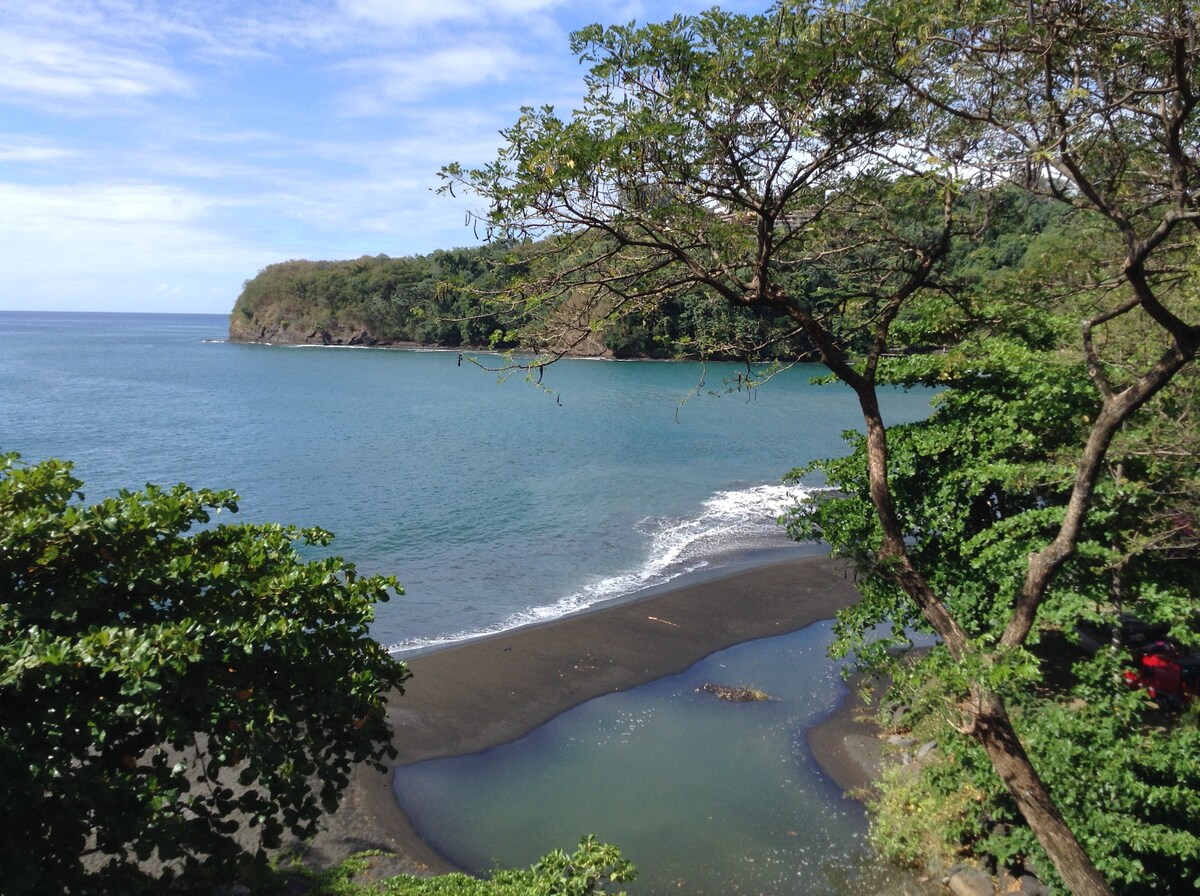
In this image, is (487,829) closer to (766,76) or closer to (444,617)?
(444,617)

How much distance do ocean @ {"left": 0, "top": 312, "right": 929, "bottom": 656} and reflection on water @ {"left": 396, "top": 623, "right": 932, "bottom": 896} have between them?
4.58 meters

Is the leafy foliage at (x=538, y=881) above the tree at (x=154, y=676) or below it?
below

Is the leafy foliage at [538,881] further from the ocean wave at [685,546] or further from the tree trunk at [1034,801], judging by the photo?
the ocean wave at [685,546]

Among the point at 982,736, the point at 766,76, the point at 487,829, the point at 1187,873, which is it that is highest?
the point at 766,76

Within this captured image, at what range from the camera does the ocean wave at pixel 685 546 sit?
1792 centimetres

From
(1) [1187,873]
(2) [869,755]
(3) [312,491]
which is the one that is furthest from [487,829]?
(3) [312,491]

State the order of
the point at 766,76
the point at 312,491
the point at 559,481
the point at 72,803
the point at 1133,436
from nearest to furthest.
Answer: the point at 72,803
the point at 766,76
the point at 1133,436
the point at 312,491
the point at 559,481

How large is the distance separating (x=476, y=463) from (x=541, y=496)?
5.41 meters

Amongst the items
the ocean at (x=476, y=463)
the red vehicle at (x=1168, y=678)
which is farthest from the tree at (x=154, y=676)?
the red vehicle at (x=1168, y=678)

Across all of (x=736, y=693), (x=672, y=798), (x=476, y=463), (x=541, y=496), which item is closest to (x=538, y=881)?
(x=672, y=798)

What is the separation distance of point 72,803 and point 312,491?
23459mm

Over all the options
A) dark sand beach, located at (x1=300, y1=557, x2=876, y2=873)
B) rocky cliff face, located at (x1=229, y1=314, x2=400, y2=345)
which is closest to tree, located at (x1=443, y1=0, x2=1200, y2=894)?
dark sand beach, located at (x1=300, y1=557, x2=876, y2=873)

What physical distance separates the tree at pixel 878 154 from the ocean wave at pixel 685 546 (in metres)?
10.3

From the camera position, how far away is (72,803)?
452cm
